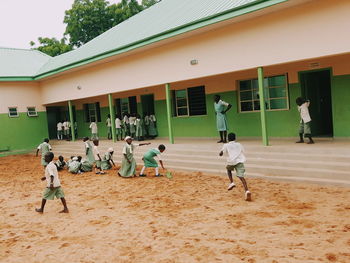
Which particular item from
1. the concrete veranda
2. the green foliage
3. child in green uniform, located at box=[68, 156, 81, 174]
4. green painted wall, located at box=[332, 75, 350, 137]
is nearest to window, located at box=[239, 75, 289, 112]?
the concrete veranda

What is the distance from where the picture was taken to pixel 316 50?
8492 mm

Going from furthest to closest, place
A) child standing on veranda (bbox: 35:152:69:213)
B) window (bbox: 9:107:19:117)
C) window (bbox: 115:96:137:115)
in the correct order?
window (bbox: 9:107:19:117) < window (bbox: 115:96:137:115) < child standing on veranda (bbox: 35:152:69:213)

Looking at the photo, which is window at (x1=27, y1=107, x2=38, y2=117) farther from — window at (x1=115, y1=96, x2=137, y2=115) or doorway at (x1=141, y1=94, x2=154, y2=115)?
doorway at (x1=141, y1=94, x2=154, y2=115)

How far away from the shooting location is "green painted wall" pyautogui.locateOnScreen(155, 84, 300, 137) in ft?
36.4

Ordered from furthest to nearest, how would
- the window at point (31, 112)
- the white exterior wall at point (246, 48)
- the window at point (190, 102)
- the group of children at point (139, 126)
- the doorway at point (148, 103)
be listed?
the window at point (31, 112)
the doorway at point (148, 103)
the group of children at point (139, 126)
the window at point (190, 102)
the white exterior wall at point (246, 48)

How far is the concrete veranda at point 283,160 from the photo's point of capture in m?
7.73

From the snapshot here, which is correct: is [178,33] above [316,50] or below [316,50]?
above

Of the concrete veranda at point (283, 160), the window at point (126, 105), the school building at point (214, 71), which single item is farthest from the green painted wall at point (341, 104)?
the window at point (126, 105)

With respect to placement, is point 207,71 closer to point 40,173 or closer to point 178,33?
point 178,33

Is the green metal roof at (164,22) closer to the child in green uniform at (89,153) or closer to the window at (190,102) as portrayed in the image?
the window at (190,102)

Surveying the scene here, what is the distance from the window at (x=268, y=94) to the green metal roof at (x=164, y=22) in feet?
10.0

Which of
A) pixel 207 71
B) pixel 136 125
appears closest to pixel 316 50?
pixel 207 71

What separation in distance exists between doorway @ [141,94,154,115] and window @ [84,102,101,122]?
13.9ft

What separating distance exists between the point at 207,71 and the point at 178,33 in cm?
159
